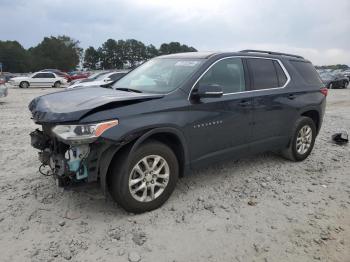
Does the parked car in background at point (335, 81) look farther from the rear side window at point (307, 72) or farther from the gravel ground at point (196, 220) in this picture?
the gravel ground at point (196, 220)

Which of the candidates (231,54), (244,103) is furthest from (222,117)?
(231,54)

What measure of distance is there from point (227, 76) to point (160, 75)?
0.89 m

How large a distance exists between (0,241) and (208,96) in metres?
2.64

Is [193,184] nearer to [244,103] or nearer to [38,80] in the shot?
[244,103]

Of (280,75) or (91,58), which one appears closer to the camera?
(280,75)

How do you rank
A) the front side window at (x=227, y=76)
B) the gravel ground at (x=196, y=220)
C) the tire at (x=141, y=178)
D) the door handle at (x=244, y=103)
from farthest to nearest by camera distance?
1. the door handle at (x=244, y=103)
2. the front side window at (x=227, y=76)
3. the tire at (x=141, y=178)
4. the gravel ground at (x=196, y=220)

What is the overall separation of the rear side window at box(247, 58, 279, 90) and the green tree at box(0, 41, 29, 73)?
93.4 m

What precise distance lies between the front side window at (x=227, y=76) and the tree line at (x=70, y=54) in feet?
222

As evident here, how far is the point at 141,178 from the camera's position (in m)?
3.91

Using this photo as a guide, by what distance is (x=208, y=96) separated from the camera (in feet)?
13.9

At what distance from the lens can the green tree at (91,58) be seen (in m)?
111

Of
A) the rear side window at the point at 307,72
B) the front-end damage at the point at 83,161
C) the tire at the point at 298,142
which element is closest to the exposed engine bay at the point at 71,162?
the front-end damage at the point at 83,161

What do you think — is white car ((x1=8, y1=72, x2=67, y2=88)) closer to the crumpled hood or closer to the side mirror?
the crumpled hood

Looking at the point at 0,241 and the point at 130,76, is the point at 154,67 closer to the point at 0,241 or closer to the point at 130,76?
the point at 130,76
